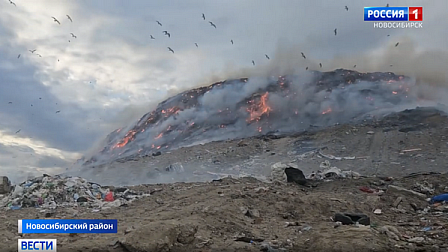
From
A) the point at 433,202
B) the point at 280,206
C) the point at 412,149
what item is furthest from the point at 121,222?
the point at 412,149

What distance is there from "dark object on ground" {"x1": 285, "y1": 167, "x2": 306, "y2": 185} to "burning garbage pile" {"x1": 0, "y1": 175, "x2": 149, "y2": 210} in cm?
407

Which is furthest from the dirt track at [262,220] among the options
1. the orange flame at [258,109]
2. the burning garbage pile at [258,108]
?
the orange flame at [258,109]

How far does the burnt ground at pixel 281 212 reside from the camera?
478 cm

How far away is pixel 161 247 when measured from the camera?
180 inches

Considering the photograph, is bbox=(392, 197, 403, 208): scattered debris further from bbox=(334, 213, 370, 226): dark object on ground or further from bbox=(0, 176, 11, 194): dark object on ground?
bbox=(0, 176, 11, 194): dark object on ground

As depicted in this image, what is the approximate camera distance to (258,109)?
3406cm

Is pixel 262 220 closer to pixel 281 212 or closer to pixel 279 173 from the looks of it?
pixel 281 212

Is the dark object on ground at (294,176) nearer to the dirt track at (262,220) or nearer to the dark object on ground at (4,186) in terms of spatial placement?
the dirt track at (262,220)

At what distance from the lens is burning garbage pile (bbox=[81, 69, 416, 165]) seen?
28812 millimetres

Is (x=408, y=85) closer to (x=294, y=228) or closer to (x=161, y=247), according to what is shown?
(x=294, y=228)

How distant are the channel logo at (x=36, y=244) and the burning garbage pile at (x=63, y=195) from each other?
2941 millimetres

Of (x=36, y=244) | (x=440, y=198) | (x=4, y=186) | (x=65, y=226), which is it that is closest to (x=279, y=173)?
(x=440, y=198)

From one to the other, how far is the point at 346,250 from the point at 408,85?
31808 millimetres

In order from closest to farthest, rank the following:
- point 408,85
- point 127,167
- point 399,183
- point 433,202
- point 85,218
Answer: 1. point 85,218
2. point 433,202
3. point 399,183
4. point 127,167
5. point 408,85
